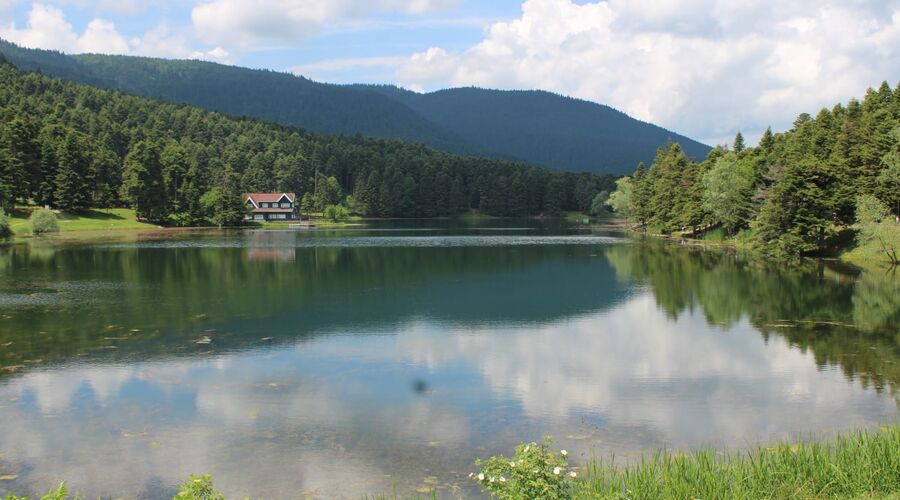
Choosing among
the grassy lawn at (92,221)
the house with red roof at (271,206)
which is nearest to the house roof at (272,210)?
the house with red roof at (271,206)

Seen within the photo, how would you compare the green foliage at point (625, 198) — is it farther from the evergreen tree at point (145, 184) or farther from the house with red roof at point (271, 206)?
the evergreen tree at point (145, 184)

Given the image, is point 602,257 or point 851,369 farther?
point 602,257

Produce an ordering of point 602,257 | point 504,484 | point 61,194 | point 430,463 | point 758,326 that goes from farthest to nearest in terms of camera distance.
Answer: point 61,194 → point 602,257 → point 758,326 → point 430,463 → point 504,484

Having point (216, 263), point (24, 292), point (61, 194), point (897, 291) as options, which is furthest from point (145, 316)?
point (61, 194)

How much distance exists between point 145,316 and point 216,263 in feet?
87.3

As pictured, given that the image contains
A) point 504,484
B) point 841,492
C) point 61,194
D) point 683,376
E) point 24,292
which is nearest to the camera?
point 504,484

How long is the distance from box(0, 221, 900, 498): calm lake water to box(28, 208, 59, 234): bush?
4972 cm

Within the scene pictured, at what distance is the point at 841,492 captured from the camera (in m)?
11.6

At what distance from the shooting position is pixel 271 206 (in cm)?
15612

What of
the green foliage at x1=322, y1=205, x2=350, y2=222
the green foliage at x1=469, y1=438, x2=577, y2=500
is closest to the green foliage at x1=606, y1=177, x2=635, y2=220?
the green foliage at x1=322, y1=205, x2=350, y2=222

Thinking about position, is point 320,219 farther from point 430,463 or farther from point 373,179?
point 430,463

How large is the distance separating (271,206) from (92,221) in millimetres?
51811

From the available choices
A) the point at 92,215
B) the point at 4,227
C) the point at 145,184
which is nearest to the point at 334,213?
the point at 145,184

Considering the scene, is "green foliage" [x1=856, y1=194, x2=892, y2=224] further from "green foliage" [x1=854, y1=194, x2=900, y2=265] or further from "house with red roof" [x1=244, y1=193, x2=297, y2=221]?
"house with red roof" [x1=244, y1=193, x2=297, y2=221]
